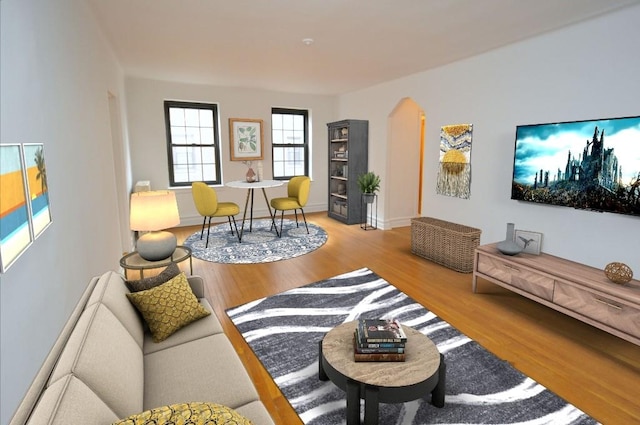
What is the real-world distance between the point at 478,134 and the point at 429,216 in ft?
4.41

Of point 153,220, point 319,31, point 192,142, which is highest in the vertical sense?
point 319,31

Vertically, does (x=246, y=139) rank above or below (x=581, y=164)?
above

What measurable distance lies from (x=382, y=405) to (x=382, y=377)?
1.22 ft

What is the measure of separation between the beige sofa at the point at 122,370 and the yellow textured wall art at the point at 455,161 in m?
3.42

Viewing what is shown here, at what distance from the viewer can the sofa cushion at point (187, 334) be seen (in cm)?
184

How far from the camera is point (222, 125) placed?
6.22 m

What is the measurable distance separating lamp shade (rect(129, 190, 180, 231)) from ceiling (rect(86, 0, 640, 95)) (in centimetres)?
145

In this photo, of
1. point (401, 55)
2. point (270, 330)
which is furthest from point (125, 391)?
point (401, 55)

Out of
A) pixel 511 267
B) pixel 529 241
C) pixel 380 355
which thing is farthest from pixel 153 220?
pixel 529 241

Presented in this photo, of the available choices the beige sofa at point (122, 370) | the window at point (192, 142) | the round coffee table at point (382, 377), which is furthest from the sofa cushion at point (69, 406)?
the window at point (192, 142)

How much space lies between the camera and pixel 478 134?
4.04 metres

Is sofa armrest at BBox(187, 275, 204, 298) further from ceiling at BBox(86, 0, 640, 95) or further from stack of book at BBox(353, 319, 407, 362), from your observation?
ceiling at BBox(86, 0, 640, 95)

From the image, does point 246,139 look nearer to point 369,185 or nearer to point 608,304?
point 369,185

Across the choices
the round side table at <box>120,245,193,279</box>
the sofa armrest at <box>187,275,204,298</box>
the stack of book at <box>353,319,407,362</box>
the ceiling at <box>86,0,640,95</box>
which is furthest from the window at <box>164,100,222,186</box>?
the stack of book at <box>353,319,407,362</box>
